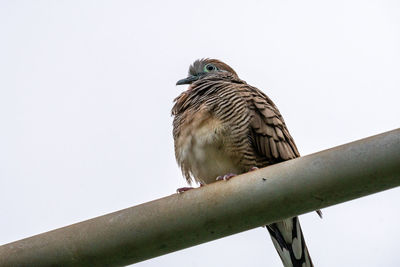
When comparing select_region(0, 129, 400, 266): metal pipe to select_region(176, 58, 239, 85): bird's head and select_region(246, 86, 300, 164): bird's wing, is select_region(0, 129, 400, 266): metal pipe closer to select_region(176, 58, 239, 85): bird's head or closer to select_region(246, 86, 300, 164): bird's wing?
select_region(246, 86, 300, 164): bird's wing

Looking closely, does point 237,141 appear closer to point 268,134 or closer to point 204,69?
point 268,134

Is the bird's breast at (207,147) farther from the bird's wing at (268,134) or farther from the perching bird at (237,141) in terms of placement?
the bird's wing at (268,134)

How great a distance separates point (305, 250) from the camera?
5059 mm

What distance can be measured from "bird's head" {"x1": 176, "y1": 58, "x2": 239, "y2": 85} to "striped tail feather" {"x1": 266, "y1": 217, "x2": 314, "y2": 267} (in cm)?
186

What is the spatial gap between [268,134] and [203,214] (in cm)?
244

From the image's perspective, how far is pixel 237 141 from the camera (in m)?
5.23

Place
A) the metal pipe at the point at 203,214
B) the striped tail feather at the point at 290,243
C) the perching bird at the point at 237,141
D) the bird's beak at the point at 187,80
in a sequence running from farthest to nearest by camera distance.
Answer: the bird's beak at the point at 187,80, the perching bird at the point at 237,141, the striped tail feather at the point at 290,243, the metal pipe at the point at 203,214

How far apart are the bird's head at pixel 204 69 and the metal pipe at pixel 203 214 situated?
355 cm

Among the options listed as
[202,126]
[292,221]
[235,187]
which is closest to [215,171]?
[202,126]

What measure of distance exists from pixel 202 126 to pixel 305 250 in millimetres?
1310

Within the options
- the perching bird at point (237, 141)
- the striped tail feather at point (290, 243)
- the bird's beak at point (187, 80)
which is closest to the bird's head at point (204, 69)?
the bird's beak at point (187, 80)

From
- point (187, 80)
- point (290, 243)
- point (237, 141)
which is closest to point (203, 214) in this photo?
point (237, 141)

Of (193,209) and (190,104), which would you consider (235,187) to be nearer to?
(193,209)

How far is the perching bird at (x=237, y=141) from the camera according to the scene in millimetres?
5234
